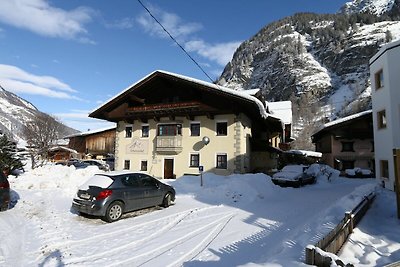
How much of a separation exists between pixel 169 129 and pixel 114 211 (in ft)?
47.7

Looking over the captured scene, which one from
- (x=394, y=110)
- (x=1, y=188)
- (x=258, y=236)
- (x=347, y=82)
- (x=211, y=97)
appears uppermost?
(x=347, y=82)

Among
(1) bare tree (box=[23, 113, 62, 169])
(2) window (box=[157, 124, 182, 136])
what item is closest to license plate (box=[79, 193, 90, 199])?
(2) window (box=[157, 124, 182, 136])

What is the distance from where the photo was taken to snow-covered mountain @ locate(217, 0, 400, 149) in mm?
113688

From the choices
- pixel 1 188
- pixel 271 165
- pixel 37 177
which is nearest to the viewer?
pixel 1 188

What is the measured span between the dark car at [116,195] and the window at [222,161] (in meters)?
10.7

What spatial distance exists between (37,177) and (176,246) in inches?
566

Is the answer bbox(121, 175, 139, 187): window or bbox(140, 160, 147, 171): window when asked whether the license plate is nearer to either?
bbox(121, 175, 139, 187): window

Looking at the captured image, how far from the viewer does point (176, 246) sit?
659 cm

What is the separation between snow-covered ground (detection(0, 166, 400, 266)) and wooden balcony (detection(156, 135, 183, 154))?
9443 mm

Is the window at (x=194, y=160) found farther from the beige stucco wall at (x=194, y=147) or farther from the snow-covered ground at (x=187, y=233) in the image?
the snow-covered ground at (x=187, y=233)

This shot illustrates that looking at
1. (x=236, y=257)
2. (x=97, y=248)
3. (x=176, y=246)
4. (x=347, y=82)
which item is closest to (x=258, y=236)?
(x=236, y=257)

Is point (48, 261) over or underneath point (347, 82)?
underneath

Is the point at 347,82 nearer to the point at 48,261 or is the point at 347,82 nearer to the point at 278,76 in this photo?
the point at 278,76

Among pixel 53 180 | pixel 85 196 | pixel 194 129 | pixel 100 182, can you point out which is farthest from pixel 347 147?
pixel 85 196
